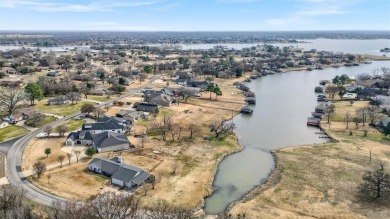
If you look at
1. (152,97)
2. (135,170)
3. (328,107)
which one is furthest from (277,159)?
(152,97)

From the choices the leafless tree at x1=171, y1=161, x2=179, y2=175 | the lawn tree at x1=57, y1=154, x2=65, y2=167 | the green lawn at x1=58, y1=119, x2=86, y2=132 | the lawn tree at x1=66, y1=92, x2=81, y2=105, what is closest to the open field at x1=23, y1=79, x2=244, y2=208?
the leafless tree at x1=171, y1=161, x2=179, y2=175

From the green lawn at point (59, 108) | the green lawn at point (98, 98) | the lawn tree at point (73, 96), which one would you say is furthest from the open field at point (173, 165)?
the lawn tree at point (73, 96)

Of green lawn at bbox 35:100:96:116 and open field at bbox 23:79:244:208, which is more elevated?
green lawn at bbox 35:100:96:116

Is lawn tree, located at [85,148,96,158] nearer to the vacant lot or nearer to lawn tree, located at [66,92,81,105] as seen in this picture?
the vacant lot

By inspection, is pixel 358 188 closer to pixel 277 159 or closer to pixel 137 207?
pixel 277 159

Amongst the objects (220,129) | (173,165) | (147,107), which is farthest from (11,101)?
(173,165)

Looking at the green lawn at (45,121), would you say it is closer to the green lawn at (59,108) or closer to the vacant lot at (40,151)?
the green lawn at (59,108)

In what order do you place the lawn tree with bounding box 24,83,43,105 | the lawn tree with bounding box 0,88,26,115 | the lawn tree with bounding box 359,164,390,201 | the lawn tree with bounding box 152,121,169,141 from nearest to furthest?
the lawn tree with bounding box 359,164,390,201 < the lawn tree with bounding box 152,121,169,141 < the lawn tree with bounding box 0,88,26,115 < the lawn tree with bounding box 24,83,43,105
